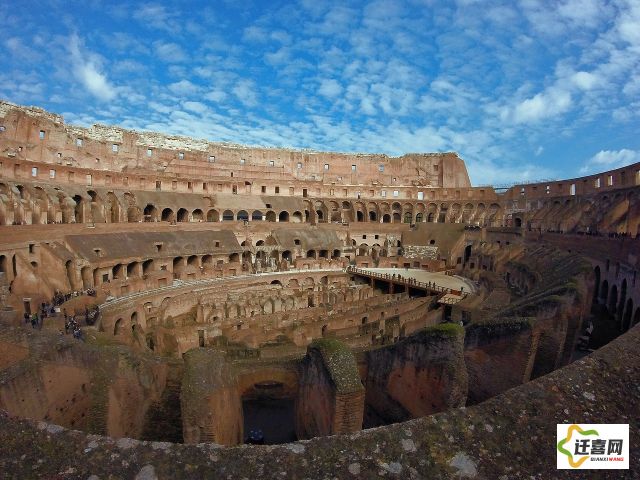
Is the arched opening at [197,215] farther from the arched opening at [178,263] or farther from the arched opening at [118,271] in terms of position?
the arched opening at [118,271]

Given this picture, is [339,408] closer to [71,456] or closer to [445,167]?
[71,456]

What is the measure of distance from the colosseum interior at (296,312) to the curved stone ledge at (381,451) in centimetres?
2

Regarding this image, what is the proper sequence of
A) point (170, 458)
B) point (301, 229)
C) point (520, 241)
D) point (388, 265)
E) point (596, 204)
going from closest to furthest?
point (170, 458) → point (596, 204) → point (520, 241) → point (388, 265) → point (301, 229)

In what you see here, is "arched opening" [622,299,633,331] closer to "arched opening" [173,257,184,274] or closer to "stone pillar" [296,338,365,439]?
"stone pillar" [296,338,365,439]

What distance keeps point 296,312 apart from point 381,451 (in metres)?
17.5

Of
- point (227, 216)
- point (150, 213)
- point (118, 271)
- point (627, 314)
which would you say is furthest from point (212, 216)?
point (627, 314)

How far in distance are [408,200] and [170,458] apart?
151 feet

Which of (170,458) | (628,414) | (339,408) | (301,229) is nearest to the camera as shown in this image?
(170,458)

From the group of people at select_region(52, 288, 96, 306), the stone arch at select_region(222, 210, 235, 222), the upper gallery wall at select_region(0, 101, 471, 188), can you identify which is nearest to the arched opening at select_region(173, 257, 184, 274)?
the group of people at select_region(52, 288, 96, 306)

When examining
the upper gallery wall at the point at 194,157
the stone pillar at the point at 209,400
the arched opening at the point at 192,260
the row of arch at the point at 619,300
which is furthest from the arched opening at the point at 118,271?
the row of arch at the point at 619,300

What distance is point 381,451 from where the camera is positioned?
280 cm

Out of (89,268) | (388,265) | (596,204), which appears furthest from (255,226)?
(596,204)

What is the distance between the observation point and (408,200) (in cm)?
4669

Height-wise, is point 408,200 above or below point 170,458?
above
